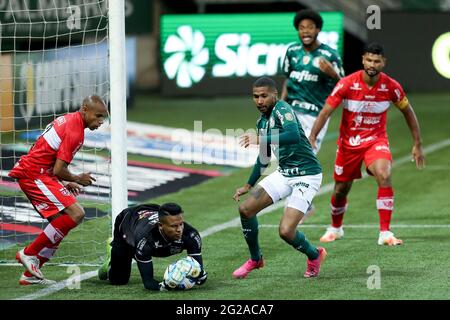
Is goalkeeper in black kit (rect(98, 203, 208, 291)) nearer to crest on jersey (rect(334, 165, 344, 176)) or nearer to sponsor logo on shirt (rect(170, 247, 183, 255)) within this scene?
sponsor logo on shirt (rect(170, 247, 183, 255))

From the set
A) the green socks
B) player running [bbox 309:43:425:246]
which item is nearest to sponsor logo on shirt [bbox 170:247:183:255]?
the green socks

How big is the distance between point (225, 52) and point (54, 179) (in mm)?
17804

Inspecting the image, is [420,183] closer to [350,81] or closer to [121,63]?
[350,81]

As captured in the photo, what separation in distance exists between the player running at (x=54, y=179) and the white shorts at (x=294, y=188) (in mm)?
1655

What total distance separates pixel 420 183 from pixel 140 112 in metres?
11.1

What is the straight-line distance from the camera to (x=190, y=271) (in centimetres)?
982

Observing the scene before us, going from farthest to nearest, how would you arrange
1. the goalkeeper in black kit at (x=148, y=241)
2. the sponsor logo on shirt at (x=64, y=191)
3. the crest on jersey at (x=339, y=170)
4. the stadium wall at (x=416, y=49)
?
the stadium wall at (x=416, y=49), the crest on jersey at (x=339, y=170), the sponsor logo on shirt at (x=64, y=191), the goalkeeper in black kit at (x=148, y=241)

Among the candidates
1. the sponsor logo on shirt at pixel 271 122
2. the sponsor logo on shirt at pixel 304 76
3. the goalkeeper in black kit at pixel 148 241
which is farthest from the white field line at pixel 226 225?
the sponsor logo on shirt at pixel 271 122

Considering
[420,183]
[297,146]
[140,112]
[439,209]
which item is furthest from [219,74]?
[297,146]

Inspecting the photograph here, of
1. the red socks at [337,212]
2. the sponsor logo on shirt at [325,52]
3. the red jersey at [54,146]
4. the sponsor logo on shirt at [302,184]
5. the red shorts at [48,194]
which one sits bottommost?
the red socks at [337,212]

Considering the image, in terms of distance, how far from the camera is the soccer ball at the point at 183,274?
32.0 feet

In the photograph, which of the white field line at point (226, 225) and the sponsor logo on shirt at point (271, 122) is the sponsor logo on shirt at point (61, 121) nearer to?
the white field line at point (226, 225)

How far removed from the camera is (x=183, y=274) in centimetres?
978

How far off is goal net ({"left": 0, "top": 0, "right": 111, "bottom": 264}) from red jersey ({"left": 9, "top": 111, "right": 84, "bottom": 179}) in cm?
117
